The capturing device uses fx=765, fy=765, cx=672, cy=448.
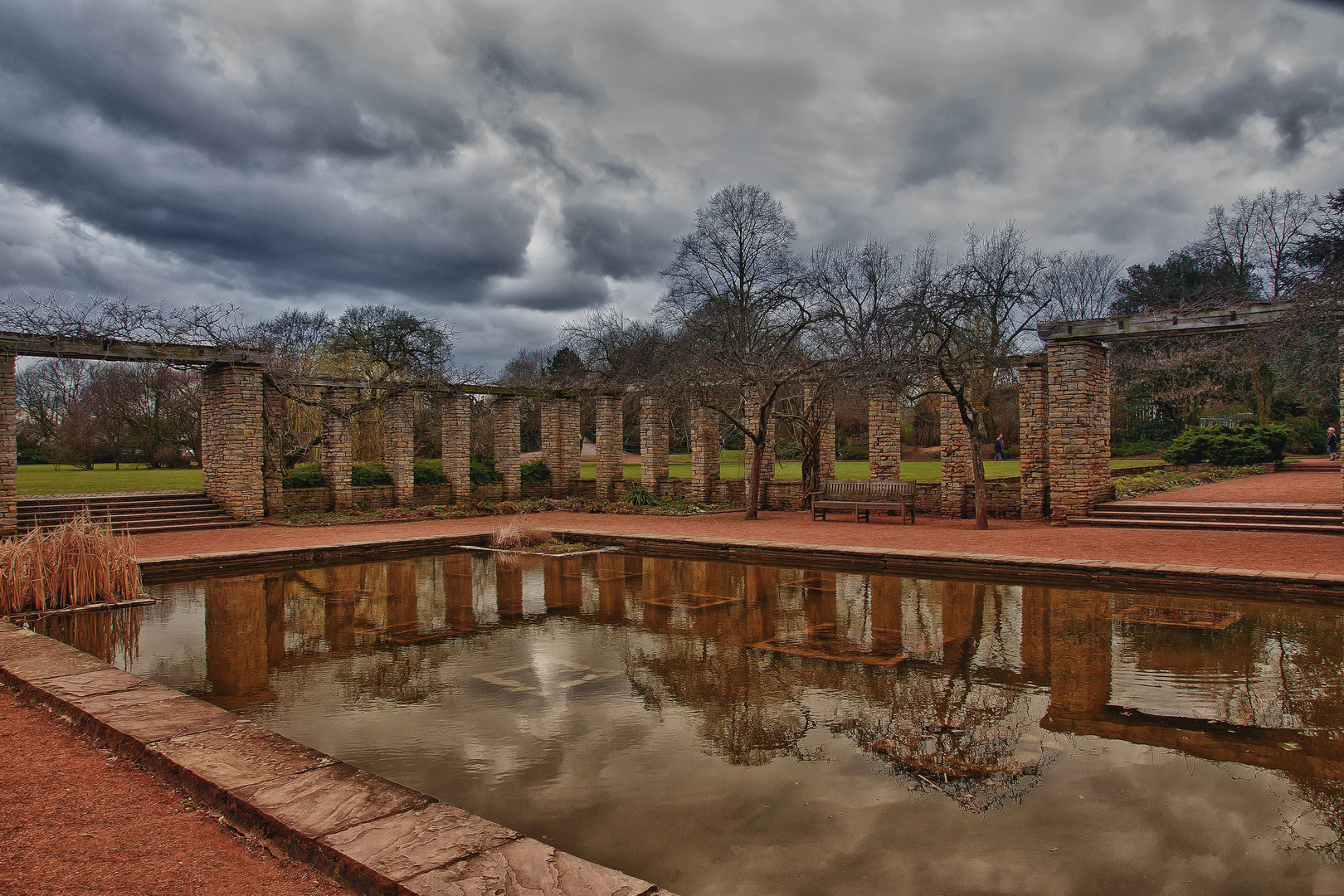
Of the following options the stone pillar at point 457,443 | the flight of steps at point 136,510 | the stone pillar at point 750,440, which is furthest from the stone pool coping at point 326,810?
the stone pillar at point 457,443

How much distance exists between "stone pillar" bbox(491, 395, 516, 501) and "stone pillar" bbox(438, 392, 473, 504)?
111cm

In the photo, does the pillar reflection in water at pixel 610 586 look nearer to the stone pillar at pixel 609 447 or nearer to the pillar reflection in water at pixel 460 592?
the pillar reflection in water at pixel 460 592

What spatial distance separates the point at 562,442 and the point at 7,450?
13404 millimetres

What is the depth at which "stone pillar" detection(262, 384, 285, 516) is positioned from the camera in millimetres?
18484

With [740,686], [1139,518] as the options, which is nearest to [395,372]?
[1139,518]

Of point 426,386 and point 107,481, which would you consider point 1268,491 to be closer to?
point 426,386

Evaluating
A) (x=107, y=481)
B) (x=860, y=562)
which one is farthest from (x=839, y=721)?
(x=107, y=481)

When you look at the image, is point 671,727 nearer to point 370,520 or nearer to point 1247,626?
→ point 1247,626

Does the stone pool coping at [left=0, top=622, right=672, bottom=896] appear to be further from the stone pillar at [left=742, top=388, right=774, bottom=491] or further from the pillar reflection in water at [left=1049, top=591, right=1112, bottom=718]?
the stone pillar at [left=742, top=388, right=774, bottom=491]

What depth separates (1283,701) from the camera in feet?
16.8

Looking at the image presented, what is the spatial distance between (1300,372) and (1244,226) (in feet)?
53.9

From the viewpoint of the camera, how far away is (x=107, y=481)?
26234 millimetres

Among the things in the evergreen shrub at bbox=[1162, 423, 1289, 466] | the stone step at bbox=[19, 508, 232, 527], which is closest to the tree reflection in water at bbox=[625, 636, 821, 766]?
the stone step at bbox=[19, 508, 232, 527]

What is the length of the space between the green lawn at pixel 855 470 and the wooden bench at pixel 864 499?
4.86 m
